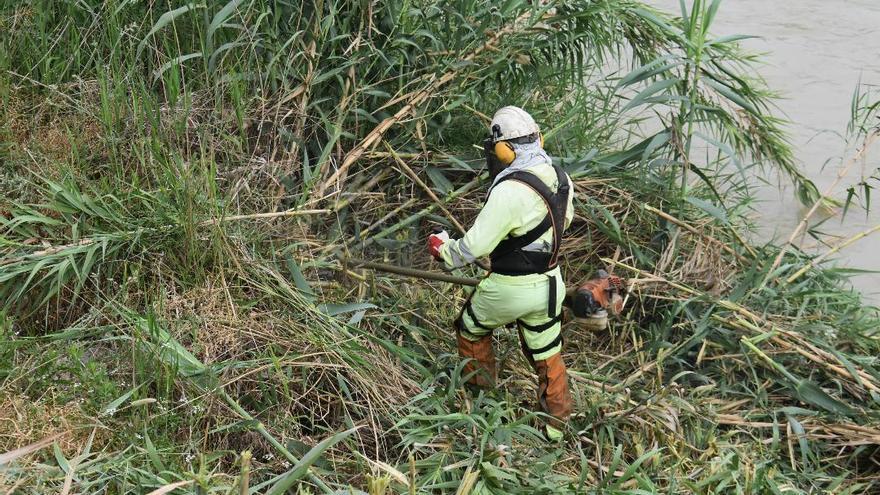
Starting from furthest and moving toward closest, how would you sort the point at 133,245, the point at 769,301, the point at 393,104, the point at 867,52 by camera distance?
the point at 867,52
the point at 393,104
the point at 769,301
the point at 133,245

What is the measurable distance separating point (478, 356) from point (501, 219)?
72cm

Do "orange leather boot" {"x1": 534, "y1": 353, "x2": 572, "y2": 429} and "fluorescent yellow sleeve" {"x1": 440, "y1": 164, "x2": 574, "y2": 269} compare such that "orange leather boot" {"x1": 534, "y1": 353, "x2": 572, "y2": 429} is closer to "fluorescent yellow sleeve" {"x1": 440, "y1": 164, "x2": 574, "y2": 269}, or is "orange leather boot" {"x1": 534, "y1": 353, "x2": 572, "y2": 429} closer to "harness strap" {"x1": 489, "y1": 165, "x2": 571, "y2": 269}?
"harness strap" {"x1": 489, "y1": 165, "x2": 571, "y2": 269}

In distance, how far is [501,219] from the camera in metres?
3.87

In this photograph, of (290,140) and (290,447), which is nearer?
(290,447)

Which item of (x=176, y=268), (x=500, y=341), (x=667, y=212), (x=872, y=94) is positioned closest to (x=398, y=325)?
(x=500, y=341)

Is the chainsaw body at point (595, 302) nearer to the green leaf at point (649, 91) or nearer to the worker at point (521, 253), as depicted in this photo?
the worker at point (521, 253)

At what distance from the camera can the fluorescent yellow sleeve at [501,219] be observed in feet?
12.7

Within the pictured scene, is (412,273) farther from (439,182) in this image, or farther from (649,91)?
(649,91)

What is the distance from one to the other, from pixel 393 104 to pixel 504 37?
2.40 ft

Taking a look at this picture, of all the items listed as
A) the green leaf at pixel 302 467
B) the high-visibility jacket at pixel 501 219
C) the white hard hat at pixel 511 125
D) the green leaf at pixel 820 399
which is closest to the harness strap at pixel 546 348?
the high-visibility jacket at pixel 501 219

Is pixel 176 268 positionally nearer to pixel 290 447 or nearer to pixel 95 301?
pixel 95 301

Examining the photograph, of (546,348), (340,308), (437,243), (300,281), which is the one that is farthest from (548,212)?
(300,281)

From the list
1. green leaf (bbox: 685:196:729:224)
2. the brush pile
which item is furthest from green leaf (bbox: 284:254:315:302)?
green leaf (bbox: 685:196:729:224)

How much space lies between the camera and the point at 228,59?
4.72 m
